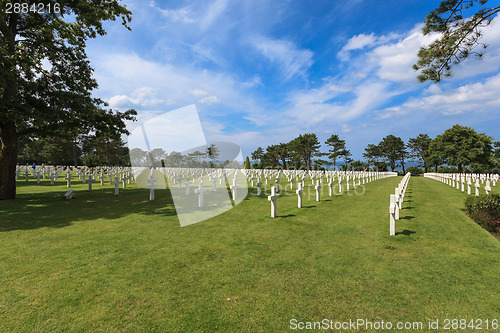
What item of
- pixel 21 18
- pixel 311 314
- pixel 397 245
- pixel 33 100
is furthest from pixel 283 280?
pixel 21 18

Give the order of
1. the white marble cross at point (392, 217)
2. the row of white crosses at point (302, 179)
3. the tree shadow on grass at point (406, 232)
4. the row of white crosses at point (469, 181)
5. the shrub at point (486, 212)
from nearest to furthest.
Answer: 1. the white marble cross at point (392, 217)
2. the tree shadow on grass at point (406, 232)
3. the shrub at point (486, 212)
4. the row of white crosses at point (302, 179)
5. the row of white crosses at point (469, 181)

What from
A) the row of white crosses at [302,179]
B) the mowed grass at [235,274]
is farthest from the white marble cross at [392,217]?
the row of white crosses at [302,179]

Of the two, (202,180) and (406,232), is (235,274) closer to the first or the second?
(406,232)

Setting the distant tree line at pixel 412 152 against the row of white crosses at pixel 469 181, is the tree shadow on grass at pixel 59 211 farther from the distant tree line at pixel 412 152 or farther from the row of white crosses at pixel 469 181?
the distant tree line at pixel 412 152

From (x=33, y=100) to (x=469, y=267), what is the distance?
16.8 meters

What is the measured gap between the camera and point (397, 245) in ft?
18.3

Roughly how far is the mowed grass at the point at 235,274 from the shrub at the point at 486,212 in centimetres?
59

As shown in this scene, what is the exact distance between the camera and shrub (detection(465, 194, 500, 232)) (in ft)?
23.4

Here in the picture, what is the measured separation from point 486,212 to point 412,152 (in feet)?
271

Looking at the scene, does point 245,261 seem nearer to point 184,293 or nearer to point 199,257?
point 199,257

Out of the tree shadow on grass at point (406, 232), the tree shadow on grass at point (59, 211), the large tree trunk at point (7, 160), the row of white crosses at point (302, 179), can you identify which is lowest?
the tree shadow on grass at point (406, 232)

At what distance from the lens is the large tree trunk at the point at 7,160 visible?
11.4 meters

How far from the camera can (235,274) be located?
4012 millimetres

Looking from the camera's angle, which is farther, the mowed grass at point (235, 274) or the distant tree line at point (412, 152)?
the distant tree line at point (412, 152)
